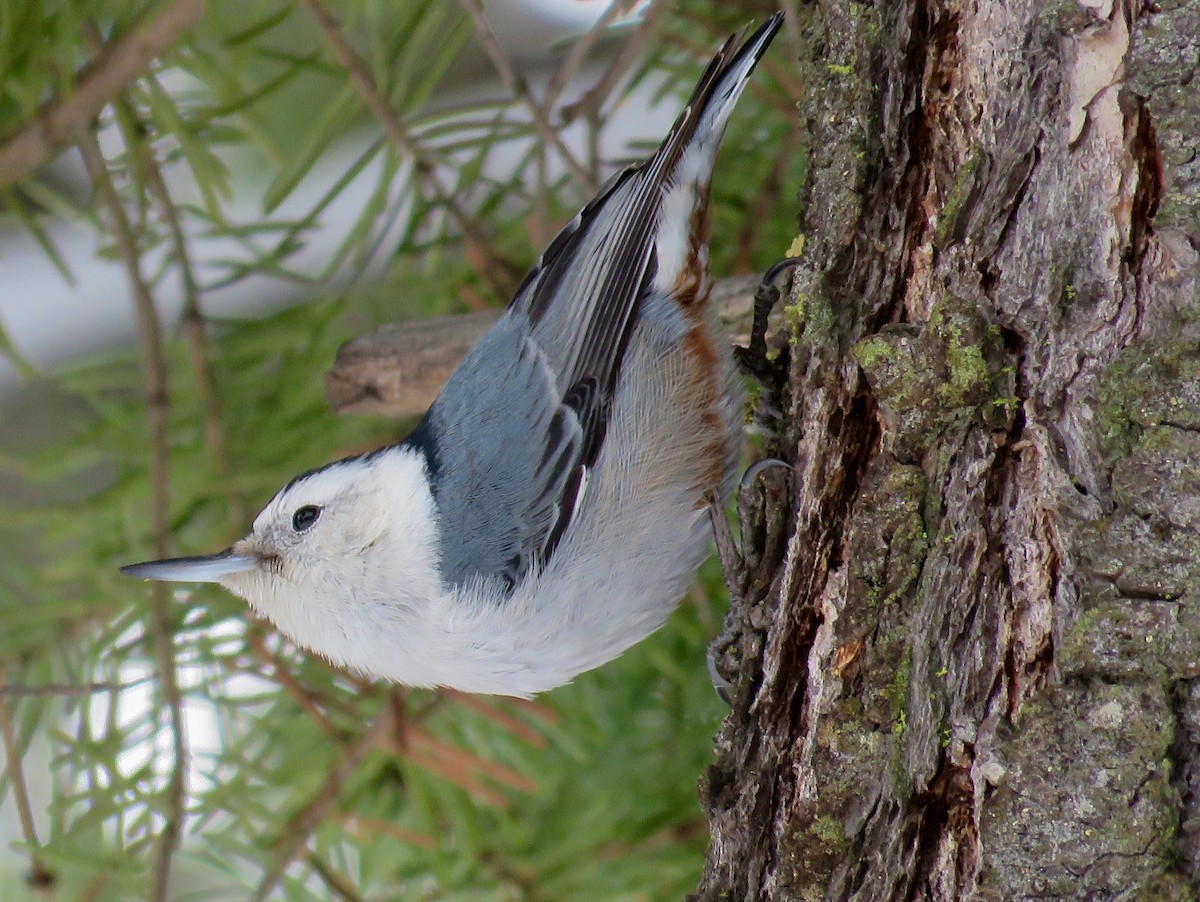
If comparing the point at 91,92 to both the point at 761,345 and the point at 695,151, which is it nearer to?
the point at 695,151

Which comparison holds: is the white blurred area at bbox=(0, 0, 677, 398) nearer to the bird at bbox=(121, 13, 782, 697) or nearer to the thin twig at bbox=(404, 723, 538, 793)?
the bird at bbox=(121, 13, 782, 697)

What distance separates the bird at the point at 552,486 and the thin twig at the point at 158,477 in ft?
0.52

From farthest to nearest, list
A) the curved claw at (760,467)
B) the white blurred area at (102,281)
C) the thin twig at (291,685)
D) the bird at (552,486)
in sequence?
1. the white blurred area at (102,281)
2. the thin twig at (291,685)
3. the bird at (552,486)
4. the curved claw at (760,467)

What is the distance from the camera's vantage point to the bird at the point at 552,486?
151cm

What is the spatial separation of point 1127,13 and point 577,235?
38.0 inches

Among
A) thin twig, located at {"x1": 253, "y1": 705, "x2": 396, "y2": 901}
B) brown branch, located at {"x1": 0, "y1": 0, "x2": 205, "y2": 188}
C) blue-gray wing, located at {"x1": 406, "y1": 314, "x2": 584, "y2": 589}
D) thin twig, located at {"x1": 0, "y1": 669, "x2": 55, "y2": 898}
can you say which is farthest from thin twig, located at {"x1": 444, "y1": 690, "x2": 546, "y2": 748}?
brown branch, located at {"x1": 0, "y1": 0, "x2": 205, "y2": 188}

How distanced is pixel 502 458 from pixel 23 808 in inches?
34.8

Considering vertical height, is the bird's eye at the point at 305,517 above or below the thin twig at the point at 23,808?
above

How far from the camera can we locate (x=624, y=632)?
1.53 meters

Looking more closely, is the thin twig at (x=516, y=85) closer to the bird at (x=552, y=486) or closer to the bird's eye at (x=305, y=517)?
the bird at (x=552, y=486)

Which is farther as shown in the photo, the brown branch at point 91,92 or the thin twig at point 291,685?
the thin twig at point 291,685

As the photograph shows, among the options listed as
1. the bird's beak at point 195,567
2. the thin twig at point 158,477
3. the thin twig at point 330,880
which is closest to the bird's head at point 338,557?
the bird's beak at point 195,567

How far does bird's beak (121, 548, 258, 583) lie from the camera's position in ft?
5.21

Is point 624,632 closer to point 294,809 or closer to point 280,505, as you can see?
point 280,505
